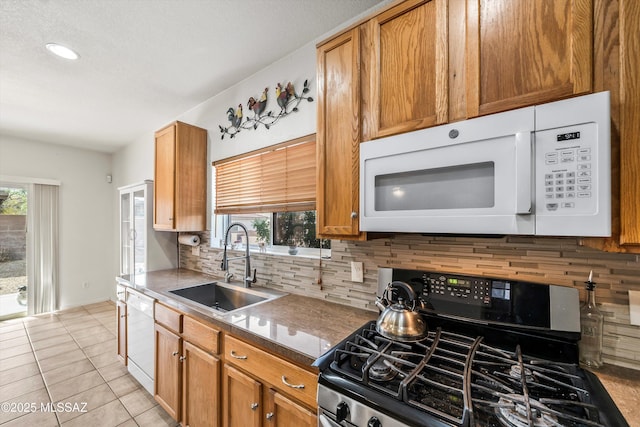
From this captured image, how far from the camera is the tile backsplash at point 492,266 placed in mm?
944

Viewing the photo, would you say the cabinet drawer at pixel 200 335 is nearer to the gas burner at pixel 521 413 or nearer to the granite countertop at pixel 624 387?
the gas burner at pixel 521 413

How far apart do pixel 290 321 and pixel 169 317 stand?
96 cm

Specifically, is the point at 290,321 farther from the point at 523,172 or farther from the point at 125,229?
the point at 125,229

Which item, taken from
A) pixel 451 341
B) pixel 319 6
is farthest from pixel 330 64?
pixel 451 341

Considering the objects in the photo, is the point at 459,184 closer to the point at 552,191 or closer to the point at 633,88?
the point at 552,191

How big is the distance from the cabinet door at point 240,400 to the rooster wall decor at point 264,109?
1.68 metres

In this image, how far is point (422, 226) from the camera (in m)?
1.02

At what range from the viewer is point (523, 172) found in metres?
0.81

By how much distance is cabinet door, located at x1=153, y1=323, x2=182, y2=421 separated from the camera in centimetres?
171

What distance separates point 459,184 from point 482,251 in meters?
0.42

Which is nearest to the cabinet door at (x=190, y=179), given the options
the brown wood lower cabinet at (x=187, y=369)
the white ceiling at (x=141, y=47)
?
the white ceiling at (x=141, y=47)

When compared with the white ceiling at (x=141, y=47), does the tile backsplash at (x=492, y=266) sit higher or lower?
lower

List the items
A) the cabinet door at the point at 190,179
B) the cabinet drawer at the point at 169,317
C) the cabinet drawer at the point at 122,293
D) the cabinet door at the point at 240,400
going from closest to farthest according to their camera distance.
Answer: the cabinet door at the point at 240,400 → the cabinet drawer at the point at 169,317 → the cabinet drawer at the point at 122,293 → the cabinet door at the point at 190,179

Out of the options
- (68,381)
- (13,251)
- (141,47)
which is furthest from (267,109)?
(13,251)
